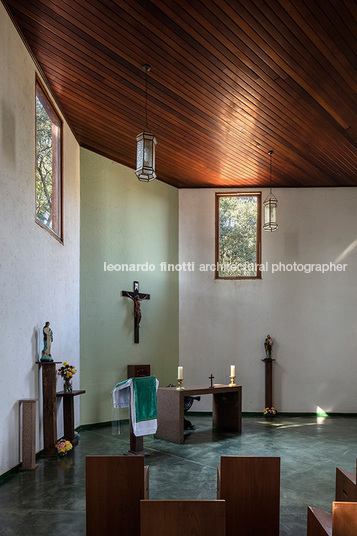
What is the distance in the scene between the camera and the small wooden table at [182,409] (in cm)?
692

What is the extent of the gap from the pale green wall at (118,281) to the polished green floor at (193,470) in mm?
1098

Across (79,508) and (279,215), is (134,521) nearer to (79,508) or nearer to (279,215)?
(79,508)

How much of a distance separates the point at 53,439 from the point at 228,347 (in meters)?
4.37

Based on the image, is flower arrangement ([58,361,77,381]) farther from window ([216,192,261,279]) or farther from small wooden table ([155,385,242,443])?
window ([216,192,261,279])

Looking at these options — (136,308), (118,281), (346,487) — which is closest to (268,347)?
(136,308)

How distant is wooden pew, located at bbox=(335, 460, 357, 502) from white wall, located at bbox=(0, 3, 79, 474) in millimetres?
3178

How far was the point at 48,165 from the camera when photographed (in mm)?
6777

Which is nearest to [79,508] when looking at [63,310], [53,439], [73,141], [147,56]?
[53,439]

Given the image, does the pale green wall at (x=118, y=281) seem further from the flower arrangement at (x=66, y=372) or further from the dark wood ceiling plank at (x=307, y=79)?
the dark wood ceiling plank at (x=307, y=79)

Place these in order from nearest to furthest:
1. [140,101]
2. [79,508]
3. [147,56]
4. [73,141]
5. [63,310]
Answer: [79,508], [147,56], [140,101], [63,310], [73,141]

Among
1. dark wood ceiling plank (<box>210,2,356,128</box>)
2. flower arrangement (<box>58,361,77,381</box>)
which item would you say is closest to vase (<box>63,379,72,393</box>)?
flower arrangement (<box>58,361,77,381</box>)

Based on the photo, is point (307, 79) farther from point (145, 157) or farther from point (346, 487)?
point (346, 487)

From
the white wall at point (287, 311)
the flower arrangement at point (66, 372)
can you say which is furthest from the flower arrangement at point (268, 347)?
the flower arrangement at point (66, 372)

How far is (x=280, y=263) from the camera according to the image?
380 inches
